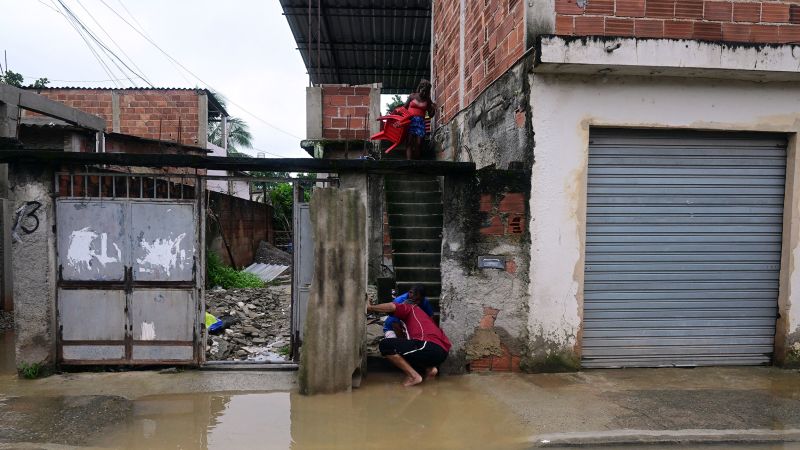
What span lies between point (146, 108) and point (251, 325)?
33.5ft

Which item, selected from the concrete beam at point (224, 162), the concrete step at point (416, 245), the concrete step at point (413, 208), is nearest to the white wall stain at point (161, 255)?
the concrete beam at point (224, 162)

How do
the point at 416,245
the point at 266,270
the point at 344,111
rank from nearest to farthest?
1. the point at 416,245
2. the point at 344,111
3. the point at 266,270

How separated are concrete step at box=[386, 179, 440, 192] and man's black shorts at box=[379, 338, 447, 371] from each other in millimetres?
3969

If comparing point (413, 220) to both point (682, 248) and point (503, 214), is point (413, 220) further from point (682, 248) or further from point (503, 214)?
point (682, 248)

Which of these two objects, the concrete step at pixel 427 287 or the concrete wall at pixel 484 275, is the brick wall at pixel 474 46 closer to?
the concrete wall at pixel 484 275

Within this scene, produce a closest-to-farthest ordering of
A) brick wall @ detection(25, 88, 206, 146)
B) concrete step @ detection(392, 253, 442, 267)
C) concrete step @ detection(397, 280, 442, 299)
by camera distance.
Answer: concrete step @ detection(397, 280, 442, 299), concrete step @ detection(392, 253, 442, 267), brick wall @ detection(25, 88, 206, 146)

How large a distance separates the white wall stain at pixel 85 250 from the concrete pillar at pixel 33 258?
7.3 inches

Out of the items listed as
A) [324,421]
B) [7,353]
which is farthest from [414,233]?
[7,353]

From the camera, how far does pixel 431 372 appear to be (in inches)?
197

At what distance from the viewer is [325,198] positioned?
15.5 feet

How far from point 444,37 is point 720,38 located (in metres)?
4.73

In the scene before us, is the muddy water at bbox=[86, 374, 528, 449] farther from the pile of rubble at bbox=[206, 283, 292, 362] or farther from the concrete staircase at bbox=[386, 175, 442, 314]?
the concrete staircase at bbox=[386, 175, 442, 314]

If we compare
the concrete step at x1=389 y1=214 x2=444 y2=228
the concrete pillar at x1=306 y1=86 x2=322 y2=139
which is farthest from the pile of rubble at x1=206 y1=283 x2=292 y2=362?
the concrete pillar at x1=306 y1=86 x2=322 y2=139

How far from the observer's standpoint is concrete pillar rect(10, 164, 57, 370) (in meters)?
4.95
